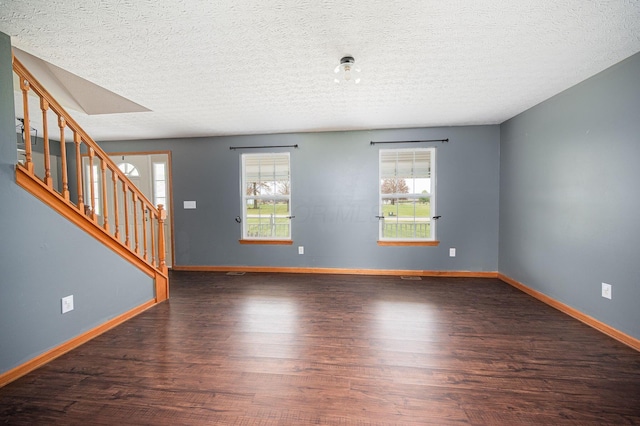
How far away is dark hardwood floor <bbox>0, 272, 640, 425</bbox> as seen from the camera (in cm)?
143

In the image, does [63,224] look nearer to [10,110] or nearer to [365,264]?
[10,110]

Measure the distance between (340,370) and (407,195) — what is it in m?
2.88

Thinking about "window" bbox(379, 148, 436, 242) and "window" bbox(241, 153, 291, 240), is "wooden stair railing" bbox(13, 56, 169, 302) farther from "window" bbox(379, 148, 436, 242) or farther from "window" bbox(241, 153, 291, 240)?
"window" bbox(379, 148, 436, 242)

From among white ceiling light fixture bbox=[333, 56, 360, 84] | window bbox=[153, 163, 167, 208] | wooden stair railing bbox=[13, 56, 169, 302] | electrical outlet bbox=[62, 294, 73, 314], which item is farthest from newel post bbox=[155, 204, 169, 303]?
white ceiling light fixture bbox=[333, 56, 360, 84]

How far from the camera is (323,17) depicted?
5.14 feet

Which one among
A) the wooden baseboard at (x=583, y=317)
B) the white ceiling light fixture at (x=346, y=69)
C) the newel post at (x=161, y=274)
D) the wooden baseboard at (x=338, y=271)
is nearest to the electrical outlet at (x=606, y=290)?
the wooden baseboard at (x=583, y=317)

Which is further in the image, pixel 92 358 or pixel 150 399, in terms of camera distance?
pixel 92 358

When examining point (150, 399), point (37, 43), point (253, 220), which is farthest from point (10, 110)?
point (253, 220)

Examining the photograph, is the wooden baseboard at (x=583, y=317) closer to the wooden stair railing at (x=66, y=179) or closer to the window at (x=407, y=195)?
the window at (x=407, y=195)

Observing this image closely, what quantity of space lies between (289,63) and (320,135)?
207 cm

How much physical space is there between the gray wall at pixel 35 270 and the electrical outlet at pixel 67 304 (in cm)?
3

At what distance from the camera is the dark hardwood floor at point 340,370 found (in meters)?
1.43

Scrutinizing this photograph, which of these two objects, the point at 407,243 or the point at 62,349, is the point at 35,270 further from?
the point at 407,243

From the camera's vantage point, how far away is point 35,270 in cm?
187
